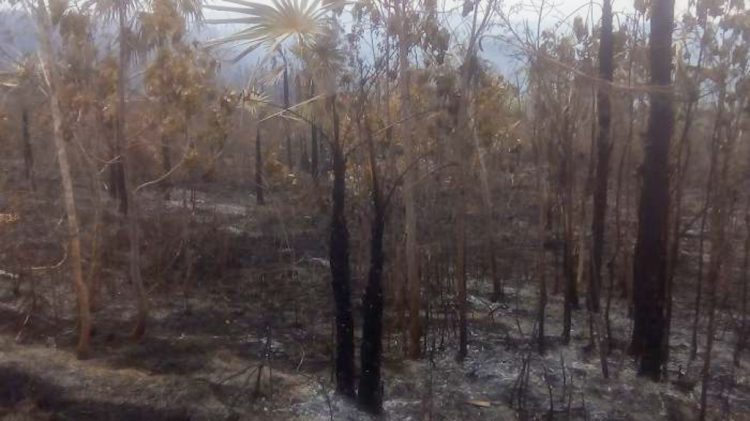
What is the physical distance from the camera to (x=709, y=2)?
504 inches

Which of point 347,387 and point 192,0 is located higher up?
point 192,0

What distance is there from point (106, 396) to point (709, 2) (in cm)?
946

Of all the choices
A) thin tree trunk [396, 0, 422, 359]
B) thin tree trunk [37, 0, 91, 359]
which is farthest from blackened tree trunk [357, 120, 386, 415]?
thin tree trunk [37, 0, 91, 359]

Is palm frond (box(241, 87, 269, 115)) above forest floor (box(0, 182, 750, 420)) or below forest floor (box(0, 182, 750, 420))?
above

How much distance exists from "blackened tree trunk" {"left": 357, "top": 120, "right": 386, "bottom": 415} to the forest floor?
0.76 ft

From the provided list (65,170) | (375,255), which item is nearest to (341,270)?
(375,255)

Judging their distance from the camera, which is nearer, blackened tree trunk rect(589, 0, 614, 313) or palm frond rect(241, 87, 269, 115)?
palm frond rect(241, 87, 269, 115)

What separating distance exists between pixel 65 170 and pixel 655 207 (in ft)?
23.4

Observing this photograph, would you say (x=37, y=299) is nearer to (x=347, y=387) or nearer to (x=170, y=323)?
(x=170, y=323)

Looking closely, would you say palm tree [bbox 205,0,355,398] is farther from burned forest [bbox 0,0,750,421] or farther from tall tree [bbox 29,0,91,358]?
tall tree [bbox 29,0,91,358]

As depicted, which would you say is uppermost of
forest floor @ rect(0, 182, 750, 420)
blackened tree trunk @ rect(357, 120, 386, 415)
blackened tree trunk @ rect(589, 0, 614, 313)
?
blackened tree trunk @ rect(589, 0, 614, 313)

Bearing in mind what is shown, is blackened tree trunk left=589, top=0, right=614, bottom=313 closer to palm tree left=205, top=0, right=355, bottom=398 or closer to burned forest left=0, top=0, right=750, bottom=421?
burned forest left=0, top=0, right=750, bottom=421

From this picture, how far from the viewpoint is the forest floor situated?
10.4m

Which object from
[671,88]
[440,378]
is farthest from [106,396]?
[671,88]
